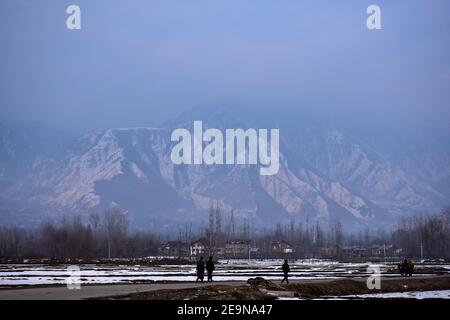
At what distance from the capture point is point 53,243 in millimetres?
145500

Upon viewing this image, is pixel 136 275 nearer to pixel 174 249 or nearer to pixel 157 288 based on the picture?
pixel 157 288

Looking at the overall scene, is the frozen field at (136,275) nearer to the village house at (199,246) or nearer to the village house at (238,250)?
the village house at (199,246)

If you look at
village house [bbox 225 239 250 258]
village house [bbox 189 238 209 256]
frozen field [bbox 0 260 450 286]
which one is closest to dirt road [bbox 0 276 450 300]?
frozen field [bbox 0 260 450 286]

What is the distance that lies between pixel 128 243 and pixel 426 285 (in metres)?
118

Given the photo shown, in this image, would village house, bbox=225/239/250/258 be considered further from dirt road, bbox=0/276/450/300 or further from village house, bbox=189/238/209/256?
dirt road, bbox=0/276/450/300

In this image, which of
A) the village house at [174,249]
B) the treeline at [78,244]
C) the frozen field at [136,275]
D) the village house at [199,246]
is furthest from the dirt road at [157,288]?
the village house at [174,249]

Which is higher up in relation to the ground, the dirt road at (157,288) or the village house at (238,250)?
the dirt road at (157,288)

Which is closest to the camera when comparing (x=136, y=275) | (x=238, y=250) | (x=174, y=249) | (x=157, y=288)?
(x=157, y=288)

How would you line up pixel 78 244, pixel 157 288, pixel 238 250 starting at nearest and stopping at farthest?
1. pixel 157 288
2. pixel 78 244
3. pixel 238 250

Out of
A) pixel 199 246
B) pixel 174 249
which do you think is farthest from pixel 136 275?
pixel 174 249
